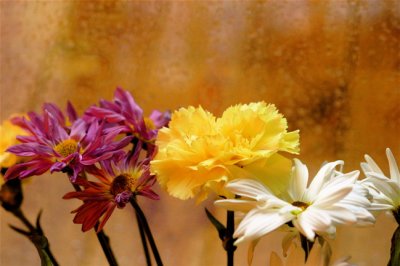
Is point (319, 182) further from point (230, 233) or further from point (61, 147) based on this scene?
point (61, 147)

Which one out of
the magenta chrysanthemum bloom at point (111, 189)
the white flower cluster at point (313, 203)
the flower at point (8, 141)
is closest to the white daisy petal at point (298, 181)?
the white flower cluster at point (313, 203)

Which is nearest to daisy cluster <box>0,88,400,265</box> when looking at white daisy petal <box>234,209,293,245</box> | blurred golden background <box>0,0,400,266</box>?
white daisy petal <box>234,209,293,245</box>

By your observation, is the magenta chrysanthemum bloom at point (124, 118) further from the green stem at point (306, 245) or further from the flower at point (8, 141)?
the green stem at point (306, 245)

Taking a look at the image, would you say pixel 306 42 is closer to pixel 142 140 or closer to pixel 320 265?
pixel 142 140

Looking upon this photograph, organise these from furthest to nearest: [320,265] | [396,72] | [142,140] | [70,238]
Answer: [70,238] → [396,72] → [142,140] → [320,265]

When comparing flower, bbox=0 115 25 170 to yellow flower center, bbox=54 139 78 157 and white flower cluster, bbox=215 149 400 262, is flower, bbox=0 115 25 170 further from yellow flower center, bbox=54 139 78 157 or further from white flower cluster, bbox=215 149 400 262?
white flower cluster, bbox=215 149 400 262

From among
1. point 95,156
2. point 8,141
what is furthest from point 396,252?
point 8,141

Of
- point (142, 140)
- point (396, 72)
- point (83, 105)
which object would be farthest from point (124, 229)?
point (396, 72)
